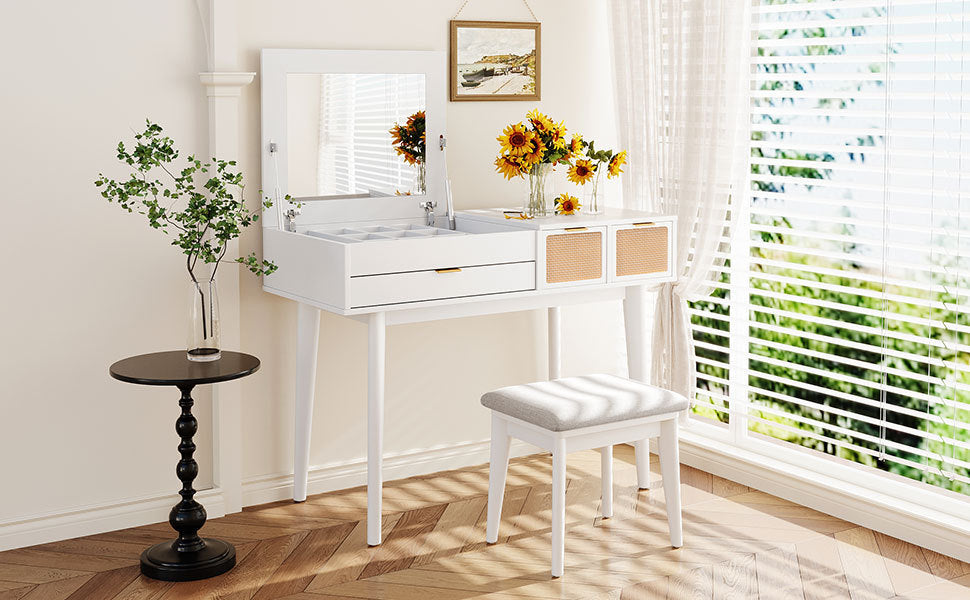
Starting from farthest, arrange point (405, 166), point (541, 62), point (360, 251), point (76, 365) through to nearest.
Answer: point (541, 62)
point (405, 166)
point (76, 365)
point (360, 251)

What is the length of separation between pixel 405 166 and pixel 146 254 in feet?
3.06

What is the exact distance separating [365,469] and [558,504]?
3.50ft

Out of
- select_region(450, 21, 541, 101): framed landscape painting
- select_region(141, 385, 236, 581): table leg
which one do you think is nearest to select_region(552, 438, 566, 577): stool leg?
select_region(141, 385, 236, 581): table leg

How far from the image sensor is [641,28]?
3.79 metres

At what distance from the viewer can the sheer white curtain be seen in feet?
11.4

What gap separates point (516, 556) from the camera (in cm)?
304

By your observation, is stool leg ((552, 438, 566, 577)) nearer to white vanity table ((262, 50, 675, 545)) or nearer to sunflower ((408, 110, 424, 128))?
white vanity table ((262, 50, 675, 545))

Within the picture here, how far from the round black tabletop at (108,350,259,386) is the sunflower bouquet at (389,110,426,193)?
0.98 metres

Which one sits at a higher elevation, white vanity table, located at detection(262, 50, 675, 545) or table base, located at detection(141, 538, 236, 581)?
white vanity table, located at detection(262, 50, 675, 545)

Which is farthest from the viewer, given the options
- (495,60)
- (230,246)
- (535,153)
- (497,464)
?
(495,60)

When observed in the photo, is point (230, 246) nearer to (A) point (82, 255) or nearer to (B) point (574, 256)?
(A) point (82, 255)

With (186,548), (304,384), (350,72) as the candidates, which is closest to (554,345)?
(304,384)

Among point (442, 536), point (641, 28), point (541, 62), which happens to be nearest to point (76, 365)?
point (442, 536)

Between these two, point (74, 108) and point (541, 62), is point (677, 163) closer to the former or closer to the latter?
point (541, 62)
